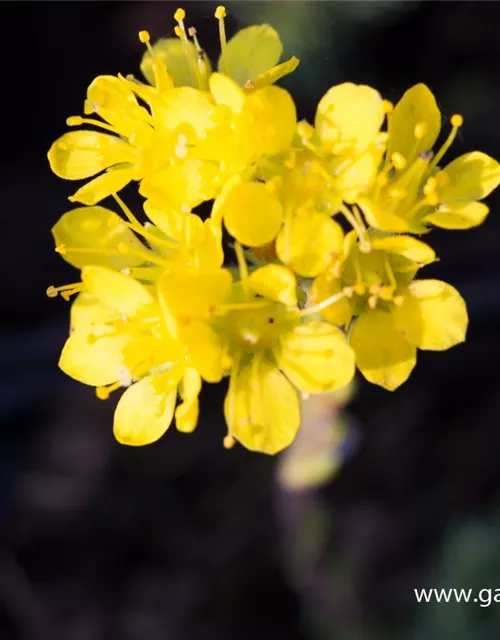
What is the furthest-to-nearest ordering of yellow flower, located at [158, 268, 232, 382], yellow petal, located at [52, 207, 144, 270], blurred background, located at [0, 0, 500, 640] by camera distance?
blurred background, located at [0, 0, 500, 640] → yellow petal, located at [52, 207, 144, 270] → yellow flower, located at [158, 268, 232, 382]

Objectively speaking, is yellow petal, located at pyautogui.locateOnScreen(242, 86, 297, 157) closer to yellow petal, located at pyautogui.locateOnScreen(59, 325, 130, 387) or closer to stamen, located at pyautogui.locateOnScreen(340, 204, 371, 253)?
stamen, located at pyautogui.locateOnScreen(340, 204, 371, 253)

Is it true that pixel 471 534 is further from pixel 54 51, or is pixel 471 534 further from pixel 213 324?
pixel 54 51

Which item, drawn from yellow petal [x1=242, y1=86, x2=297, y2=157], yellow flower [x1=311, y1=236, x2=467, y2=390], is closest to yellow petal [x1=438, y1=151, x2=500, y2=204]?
yellow flower [x1=311, y1=236, x2=467, y2=390]

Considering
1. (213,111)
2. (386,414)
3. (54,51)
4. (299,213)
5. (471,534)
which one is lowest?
(471,534)

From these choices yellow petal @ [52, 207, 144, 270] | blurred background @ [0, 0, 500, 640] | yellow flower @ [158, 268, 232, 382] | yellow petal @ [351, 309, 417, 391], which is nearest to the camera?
yellow flower @ [158, 268, 232, 382]

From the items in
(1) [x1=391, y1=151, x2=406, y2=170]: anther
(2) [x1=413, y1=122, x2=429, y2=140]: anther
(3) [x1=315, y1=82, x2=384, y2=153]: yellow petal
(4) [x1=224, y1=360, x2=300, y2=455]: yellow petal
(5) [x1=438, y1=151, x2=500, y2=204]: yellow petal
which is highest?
(3) [x1=315, y1=82, x2=384, y2=153]: yellow petal

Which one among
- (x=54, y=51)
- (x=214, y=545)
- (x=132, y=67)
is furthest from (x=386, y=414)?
(x=54, y=51)

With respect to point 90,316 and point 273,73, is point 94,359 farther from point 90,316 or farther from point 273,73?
point 273,73
